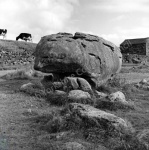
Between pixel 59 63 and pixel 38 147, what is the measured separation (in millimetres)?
6225

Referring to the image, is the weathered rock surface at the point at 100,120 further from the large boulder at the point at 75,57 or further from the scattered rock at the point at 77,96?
the large boulder at the point at 75,57

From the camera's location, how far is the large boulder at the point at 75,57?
11.4 metres

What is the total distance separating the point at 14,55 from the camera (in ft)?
105

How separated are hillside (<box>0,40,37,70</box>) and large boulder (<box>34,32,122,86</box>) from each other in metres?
14.7

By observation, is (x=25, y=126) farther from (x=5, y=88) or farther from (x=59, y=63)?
(x=5, y=88)

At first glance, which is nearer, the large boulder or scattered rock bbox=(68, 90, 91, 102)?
scattered rock bbox=(68, 90, 91, 102)

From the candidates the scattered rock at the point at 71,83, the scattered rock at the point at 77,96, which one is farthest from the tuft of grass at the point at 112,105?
the scattered rock at the point at 71,83

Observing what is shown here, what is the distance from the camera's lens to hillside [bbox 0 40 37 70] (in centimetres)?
2853

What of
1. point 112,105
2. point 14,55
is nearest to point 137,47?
point 14,55

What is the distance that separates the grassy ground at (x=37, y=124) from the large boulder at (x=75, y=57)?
5.71 ft

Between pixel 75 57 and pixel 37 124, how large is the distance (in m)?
4.78

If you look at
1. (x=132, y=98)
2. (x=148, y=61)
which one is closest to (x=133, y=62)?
(x=148, y=61)

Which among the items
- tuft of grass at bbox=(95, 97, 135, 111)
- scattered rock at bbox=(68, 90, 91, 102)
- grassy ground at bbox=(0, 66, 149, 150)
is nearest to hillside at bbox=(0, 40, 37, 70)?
grassy ground at bbox=(0, 66, 149, 150)

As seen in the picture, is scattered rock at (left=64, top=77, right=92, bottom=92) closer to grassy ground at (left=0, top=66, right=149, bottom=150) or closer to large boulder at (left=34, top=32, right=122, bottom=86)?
large boulder at (left=34, top=32, right=122, bottom=86)
